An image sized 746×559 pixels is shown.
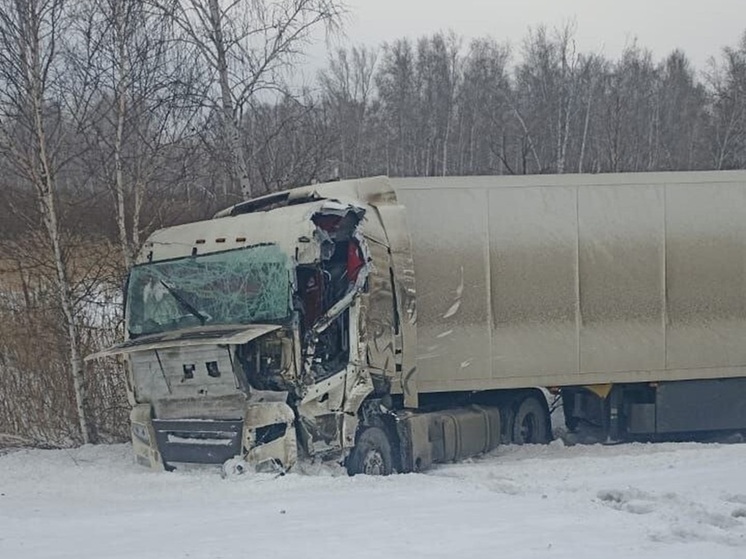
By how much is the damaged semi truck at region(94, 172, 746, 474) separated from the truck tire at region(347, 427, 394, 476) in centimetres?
2

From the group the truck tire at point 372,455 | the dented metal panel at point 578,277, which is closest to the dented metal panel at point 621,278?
the dented metal panel at point 578,277

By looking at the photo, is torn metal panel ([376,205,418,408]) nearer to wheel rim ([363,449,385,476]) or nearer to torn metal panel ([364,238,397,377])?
torn metal panel ([364,238,397,377])

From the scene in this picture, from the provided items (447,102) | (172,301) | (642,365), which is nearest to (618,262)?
(642,365)

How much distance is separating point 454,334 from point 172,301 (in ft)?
11.6

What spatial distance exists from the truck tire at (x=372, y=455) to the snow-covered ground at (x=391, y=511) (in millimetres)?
558

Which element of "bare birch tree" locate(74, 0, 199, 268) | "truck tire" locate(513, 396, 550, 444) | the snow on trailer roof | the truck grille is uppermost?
"bare birch tree" locate(74, 0, 199, 268)

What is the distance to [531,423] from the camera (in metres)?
13.0

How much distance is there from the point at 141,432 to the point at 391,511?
11.0 feet

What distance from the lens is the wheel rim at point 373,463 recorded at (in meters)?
9.94

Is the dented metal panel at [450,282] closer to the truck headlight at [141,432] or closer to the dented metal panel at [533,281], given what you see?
the dented metal panel at [533,281]

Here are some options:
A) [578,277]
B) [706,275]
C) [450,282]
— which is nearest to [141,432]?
[450,282]

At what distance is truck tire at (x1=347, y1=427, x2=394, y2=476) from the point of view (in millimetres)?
9820

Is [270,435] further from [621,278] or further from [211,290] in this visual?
[621,278]

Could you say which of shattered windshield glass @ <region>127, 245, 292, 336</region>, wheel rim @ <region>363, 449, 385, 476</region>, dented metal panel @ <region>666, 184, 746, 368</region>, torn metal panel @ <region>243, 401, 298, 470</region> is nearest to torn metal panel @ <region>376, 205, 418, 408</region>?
wheel rim @ <region>363, 449, 385, 476</region>
